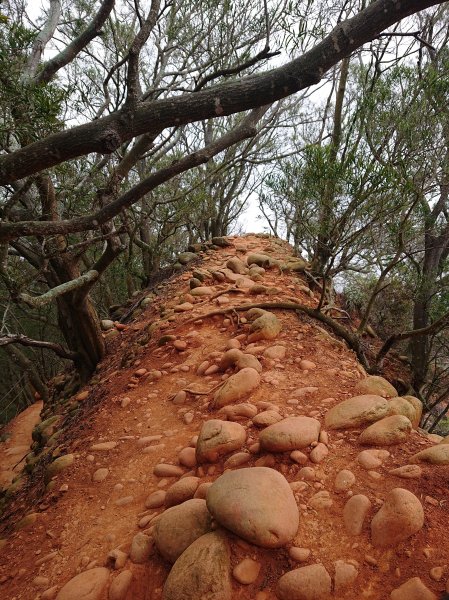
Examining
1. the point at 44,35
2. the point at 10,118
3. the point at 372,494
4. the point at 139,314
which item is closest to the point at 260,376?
the point at 372,494

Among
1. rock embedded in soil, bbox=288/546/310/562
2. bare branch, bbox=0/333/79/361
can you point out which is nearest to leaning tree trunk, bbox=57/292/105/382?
bare branch, bbox=0/333/79/361

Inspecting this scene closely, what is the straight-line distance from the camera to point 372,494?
179cm

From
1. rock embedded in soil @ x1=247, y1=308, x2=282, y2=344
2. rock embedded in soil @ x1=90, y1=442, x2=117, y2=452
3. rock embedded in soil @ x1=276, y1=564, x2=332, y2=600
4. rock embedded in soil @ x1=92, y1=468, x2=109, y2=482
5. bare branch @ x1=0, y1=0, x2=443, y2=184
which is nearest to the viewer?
rock embedded in soil @ x1=276, y1=564, x2=332, y2=600

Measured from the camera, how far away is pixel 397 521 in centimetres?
156

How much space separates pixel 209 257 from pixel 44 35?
4.14 metres

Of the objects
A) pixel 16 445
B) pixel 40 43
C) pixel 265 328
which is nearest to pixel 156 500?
pixel 265 328

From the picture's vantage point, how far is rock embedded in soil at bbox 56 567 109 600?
1.68 metres

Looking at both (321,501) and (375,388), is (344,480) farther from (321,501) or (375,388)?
(375,388)

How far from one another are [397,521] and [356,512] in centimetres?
19

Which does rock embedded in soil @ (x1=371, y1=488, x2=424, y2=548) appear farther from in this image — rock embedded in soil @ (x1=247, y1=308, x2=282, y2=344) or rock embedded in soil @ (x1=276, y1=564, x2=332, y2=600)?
rock embedded in soil @ (x1=247, y1=308, x2=282, y2=344)

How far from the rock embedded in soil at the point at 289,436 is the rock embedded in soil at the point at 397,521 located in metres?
0.57

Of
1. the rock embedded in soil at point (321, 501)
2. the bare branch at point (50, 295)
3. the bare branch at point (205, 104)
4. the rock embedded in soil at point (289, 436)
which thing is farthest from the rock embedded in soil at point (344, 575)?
the bare branch at point (50, 295)

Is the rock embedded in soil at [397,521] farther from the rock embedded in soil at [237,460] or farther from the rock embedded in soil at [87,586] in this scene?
the rock embedded in soil at [87,586]

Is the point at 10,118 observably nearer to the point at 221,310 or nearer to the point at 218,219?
the point at 221,310
